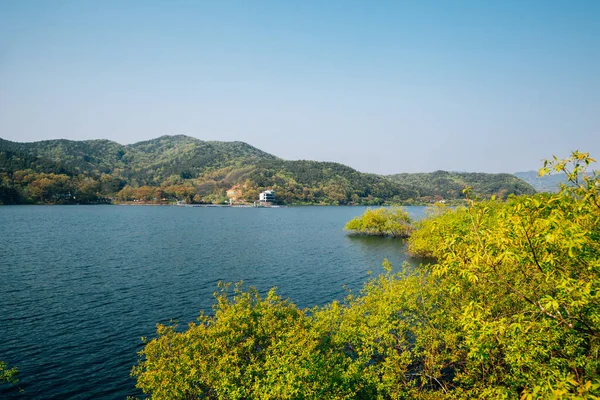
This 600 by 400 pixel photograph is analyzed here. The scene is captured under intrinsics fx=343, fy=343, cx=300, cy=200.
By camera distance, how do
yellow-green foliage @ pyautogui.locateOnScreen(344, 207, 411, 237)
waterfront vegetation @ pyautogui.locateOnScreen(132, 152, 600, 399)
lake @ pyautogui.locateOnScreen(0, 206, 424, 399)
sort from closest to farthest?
waterfront vegetation @ pyautogui.locateOnScreen(132, 152, 600, 399)
lake @ pyautogui.locateOnScreen(0, 206, 424, 399)
yellow-green foliage @ pyautogui.locateOnScreen(344, 207, 411, 237)

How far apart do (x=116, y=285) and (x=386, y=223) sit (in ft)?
294

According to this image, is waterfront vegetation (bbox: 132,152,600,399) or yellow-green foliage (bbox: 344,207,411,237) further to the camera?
yellow-green foliage (bbox: 344,207,411,237)

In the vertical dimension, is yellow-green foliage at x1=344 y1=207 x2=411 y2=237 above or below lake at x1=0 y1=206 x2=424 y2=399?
above

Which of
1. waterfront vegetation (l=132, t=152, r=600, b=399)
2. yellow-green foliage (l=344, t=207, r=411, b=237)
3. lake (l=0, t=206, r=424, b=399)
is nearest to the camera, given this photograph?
waterfront vegetation (l=132, t=152, r=600, b=399)

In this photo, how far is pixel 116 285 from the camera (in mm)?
56688

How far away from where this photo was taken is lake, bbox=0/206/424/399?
32.1 meters

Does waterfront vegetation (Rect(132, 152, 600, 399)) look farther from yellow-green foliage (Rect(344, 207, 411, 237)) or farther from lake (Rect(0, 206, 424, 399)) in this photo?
yellow-green foliage (Rect(344, 207, 411, 237))

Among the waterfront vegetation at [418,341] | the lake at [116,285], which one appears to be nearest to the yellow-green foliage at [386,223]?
the lake at [116,285]

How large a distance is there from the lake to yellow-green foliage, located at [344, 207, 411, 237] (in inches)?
230

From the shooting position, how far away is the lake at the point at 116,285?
1264 inches

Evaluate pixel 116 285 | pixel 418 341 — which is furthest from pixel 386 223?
pixel 418 341

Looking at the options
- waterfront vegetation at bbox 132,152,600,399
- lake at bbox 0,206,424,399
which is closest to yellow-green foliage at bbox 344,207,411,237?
lake at bbox 0,206,424,399

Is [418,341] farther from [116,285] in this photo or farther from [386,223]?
[386,223]

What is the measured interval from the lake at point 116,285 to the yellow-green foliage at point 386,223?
5851 mm
